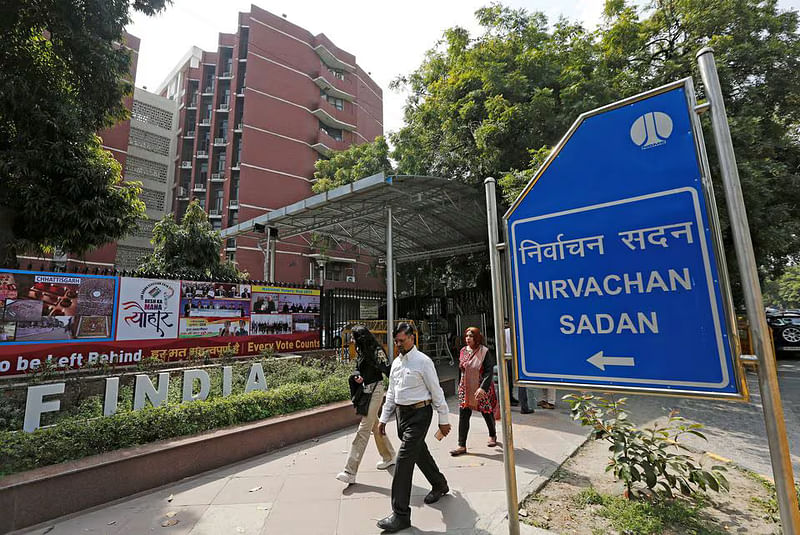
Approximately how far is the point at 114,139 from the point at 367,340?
29684 millimetres

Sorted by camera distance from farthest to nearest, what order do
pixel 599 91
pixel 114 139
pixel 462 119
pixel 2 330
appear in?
pixel 114 139, pixel 462 119, pixel 599 91, pixel 2 330

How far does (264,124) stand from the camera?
93.3ft

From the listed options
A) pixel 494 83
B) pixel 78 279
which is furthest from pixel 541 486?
pixel 494 83

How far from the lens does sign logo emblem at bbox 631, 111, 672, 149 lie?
157 cm

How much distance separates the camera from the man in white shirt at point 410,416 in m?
3.16

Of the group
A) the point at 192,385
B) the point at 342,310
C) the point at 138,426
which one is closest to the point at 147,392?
the point at 192,385

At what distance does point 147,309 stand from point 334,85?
101 feet

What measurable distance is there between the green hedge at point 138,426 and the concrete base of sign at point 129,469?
140 mm

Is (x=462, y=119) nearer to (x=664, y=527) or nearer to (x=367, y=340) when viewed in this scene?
(x=367, y=340)

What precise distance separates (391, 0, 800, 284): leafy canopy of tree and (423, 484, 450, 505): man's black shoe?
19.0 feet

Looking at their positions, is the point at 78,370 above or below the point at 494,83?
below

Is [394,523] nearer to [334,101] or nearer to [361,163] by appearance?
[361,163]

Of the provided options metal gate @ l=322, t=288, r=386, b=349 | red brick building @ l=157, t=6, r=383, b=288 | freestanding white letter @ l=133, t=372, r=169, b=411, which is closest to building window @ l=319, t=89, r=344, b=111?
red brick building @ l=157, t=6, r=383, b=288

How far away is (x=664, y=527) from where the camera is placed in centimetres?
298
